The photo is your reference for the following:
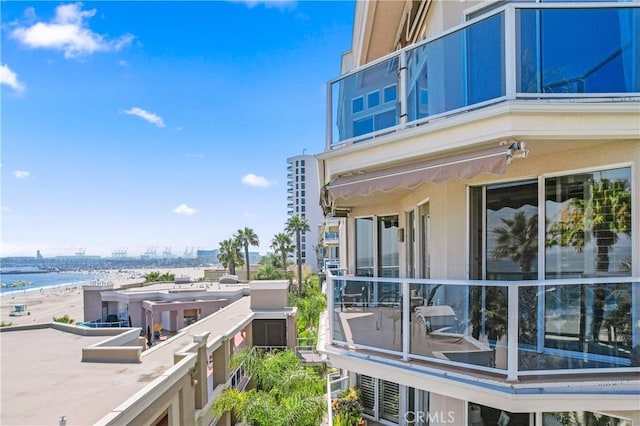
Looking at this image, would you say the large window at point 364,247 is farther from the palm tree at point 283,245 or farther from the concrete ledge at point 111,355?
the palm tree at point 283,245

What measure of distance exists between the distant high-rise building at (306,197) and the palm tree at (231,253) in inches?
1793

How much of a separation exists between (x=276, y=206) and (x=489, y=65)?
156 metres

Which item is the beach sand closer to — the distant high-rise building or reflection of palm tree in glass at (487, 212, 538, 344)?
reflection of palm tree in glass at (487, 212, 538, 344)

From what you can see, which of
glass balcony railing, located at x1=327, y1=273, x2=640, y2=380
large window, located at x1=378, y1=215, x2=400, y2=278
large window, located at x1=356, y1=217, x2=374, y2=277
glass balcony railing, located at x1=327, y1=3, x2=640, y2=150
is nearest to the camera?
glass balcony railing, located at x1=327, y1=273, x2=640, y2=380

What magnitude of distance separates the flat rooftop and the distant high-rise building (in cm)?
9746

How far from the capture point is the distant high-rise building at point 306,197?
118688 millimetres

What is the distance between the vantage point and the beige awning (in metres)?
4.40

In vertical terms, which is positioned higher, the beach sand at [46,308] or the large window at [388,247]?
the large window at [388,247]

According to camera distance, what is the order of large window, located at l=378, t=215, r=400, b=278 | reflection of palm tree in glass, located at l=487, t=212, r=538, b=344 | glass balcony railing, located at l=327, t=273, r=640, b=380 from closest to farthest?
glass balcony railing, located at l=327, t=273, r=640, b=380 → reflection of palm tree in glass, located at l=487, t=212, r=538, b=344 → large window, located at l=378, t=215, r=400, b=278

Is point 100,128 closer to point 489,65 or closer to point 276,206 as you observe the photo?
point 489,65

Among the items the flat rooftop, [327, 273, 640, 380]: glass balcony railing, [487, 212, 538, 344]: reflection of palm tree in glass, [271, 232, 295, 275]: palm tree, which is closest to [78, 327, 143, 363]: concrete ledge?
the flat rooftop

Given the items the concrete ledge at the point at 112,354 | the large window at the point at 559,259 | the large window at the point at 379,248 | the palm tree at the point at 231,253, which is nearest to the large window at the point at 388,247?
the large window at the point at 379,248

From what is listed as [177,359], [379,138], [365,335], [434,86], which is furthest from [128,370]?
[434,86]

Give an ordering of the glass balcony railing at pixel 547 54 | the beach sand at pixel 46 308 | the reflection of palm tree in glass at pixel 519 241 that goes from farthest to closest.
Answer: the beach sand at pixel 46 308 → the reflection of palm tree in glass at pixel 519 241 → the glass balcony railing at pixel 547 54
